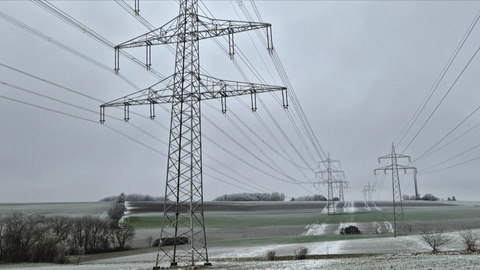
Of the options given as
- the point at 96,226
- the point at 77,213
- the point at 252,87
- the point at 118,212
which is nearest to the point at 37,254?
the point at 96,226

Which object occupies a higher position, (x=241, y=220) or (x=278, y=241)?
(x=241, y=220)

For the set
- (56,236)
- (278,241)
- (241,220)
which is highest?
(241,220)

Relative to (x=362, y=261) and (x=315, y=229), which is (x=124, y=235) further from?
(x=362, y=261)

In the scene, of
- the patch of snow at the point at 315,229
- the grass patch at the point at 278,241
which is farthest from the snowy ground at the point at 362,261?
the patch of snow at the point at 315,229

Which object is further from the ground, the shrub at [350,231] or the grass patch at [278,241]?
the shrub at [350,231]

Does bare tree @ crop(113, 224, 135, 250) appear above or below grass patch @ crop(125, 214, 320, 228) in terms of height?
below

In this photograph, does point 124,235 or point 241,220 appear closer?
point 124,235

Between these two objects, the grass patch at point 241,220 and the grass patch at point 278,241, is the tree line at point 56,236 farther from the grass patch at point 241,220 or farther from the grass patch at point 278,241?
the grass patch at point 278,241

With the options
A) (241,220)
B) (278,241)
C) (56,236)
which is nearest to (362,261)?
(278,241)

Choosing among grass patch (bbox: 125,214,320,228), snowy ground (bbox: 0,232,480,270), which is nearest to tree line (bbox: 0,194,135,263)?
grass patch (bbox: 125,214,320,228)

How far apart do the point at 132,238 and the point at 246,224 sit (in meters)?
27.2

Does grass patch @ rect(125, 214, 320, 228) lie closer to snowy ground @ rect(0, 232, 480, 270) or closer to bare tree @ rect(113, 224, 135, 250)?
bare tree @ rect(113, 224, 135, 250)

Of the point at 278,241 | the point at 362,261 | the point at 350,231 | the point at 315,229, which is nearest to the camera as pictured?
the point at 362,261

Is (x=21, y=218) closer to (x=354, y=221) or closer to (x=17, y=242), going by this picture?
(x=17, y=242)
